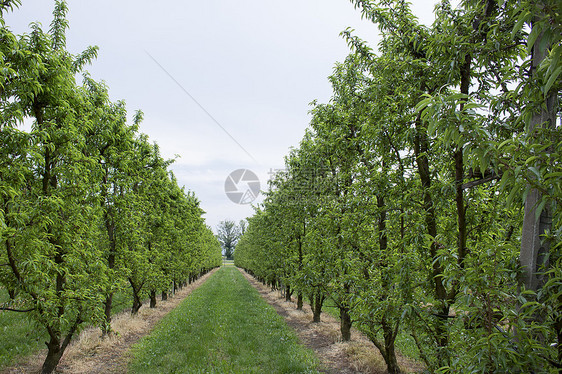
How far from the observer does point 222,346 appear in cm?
909

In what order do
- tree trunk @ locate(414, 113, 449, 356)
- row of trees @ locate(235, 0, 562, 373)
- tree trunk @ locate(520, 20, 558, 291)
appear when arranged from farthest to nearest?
tree trunk @ locate(414, 113, 449, 356) → tree trunk @ locate(520, 20, 558, 291) → row of trees @ locate(235, 0, 562, 373)

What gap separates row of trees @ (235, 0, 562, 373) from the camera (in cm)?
189

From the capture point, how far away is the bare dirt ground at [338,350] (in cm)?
723

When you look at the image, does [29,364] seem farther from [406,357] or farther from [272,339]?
[406,357]

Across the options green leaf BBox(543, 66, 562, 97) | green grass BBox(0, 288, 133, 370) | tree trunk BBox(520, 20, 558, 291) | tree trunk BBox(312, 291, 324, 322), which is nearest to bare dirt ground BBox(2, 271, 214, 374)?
green grass BBox(0, 288, 133, 370)

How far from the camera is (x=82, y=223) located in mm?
6730

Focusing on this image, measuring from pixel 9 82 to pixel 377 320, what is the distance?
782 cm

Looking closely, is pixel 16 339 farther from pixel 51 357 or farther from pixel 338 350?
pixel 338 350

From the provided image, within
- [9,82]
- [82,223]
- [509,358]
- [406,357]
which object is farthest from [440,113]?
[406,357]

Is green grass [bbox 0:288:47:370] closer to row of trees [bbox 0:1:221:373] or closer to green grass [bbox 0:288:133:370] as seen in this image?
green grass [bbox 0:288:133:370]

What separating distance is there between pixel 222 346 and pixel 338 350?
139 inches

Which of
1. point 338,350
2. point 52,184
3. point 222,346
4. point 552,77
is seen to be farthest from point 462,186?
point 222,346

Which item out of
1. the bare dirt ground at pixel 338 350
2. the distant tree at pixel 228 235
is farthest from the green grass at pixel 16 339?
the distant tree at pixel 228 235

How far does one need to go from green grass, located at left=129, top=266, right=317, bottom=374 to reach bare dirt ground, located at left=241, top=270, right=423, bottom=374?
46 centimetres
